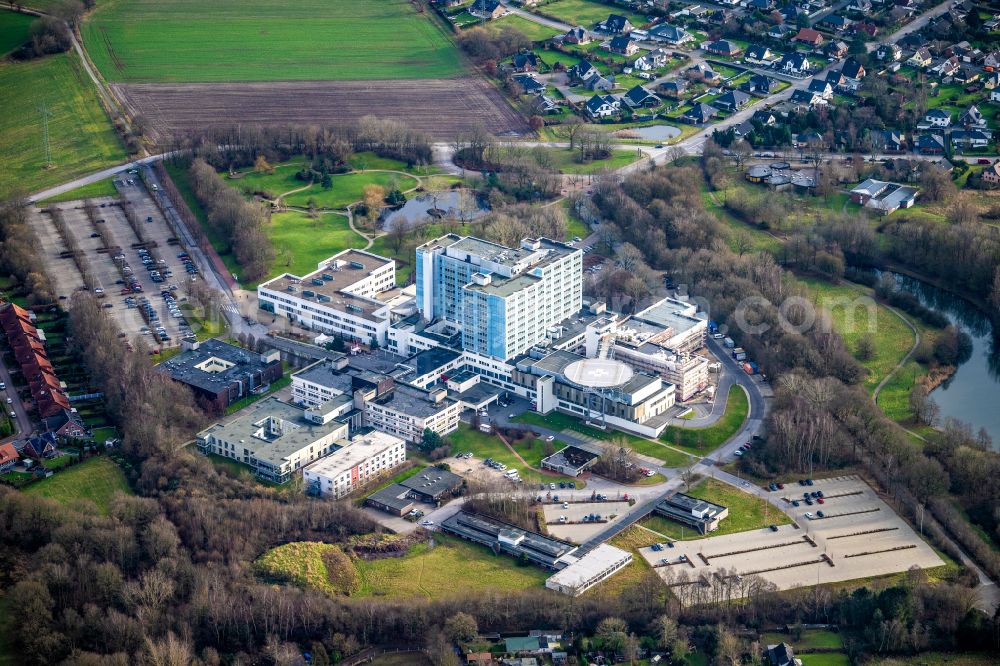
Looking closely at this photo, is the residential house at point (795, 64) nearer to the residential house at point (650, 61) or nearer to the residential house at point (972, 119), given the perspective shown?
the residential house at point (650, 61)

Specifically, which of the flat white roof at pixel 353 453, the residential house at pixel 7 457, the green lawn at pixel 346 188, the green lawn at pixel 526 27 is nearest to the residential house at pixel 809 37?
the green lawn at pixel 526 27

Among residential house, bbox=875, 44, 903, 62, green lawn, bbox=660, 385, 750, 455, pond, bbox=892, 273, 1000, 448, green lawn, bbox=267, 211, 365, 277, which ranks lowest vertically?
pond, bbox=892, 273, 1000, 448

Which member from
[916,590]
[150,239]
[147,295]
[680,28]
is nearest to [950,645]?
[916,590]

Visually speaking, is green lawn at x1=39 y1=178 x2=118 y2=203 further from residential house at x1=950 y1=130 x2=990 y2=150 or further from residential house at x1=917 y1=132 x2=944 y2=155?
residential house at x1=950 y1=130 x2=990 y2=150

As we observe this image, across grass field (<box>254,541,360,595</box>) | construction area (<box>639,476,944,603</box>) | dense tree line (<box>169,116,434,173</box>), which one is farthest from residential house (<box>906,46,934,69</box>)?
grass field (<box>254,541,360,595</box>)

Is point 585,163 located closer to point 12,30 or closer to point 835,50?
point 835,50

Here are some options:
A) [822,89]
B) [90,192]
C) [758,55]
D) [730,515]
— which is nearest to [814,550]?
[730,515]
